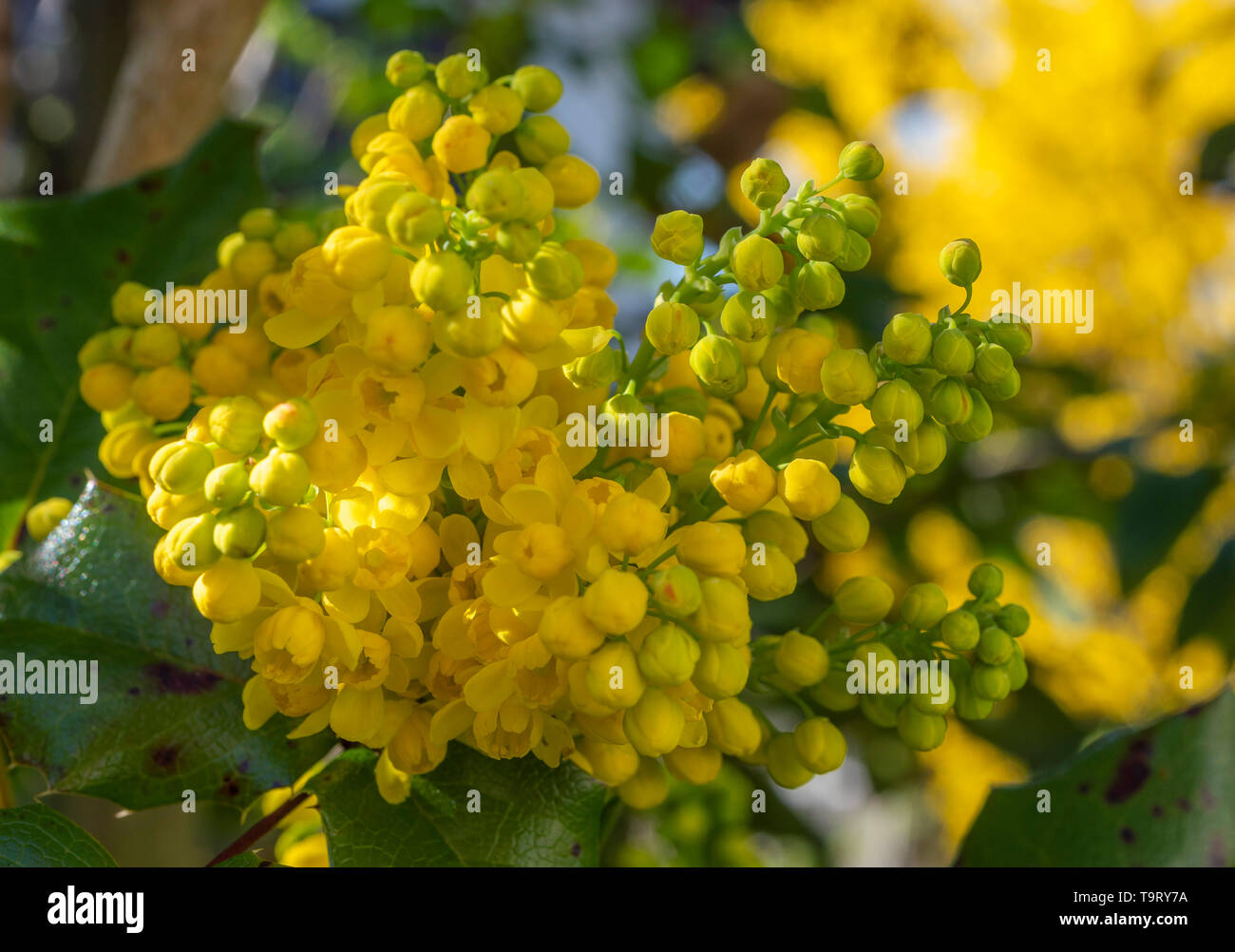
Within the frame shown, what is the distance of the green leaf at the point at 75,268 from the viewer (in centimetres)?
71

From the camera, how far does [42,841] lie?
51cm

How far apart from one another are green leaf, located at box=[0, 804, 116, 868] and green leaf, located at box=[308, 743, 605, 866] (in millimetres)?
111

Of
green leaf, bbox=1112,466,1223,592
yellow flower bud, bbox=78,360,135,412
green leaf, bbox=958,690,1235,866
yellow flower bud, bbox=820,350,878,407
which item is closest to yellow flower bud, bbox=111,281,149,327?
yellow flower bud, bbox=78,360,135,412

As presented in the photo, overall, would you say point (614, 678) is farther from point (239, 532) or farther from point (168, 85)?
point (168, 85)

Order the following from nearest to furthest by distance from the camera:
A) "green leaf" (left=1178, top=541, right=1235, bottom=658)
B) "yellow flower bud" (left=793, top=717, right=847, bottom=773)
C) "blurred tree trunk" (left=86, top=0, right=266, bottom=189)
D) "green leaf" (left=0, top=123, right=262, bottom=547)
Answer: "yellow flower bud" (left=793, top=717, right=847, bottom=773), "green leaf" (left=0, top=123, right=262, bottom=547), "blurred tree trunk" (left=86, top=0, right=266, bottom=189), "green leaf" (left=1178, top=541, right=1235, bottom=658)

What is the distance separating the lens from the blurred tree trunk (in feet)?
3.00

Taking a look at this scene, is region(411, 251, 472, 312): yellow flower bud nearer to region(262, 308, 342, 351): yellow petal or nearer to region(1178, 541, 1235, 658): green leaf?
region(262, 308, 342, 351): yellow petal

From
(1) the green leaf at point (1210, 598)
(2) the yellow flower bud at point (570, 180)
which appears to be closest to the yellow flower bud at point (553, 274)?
(2) the yellow flower bud at point (570, 180)

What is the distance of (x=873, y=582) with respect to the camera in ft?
1.75

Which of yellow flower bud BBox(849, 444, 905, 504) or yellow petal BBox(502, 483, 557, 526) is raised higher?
yellow flower bud BBox(849, 444, 905, 504)

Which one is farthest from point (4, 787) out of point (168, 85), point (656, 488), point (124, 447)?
point (168, 85)

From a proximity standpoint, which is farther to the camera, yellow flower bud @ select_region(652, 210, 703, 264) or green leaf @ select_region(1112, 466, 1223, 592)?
green leaf @ select_region(1112, 466, 1223, 592)

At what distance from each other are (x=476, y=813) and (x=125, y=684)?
194 mm
